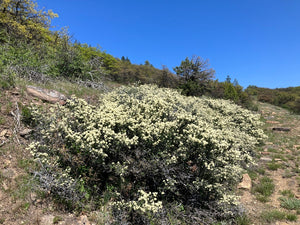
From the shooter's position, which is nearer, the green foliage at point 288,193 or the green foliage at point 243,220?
the green foliage at point 243,220

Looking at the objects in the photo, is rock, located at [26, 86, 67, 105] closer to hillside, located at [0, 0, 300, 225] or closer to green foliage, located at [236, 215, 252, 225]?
hillside, located at [0, 0, 300, 225]

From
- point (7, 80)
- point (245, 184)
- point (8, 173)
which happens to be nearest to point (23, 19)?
point (7, 80)

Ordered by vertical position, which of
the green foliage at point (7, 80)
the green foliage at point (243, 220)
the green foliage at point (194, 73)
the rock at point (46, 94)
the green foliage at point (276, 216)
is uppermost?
the green foliage at point (194, 73)

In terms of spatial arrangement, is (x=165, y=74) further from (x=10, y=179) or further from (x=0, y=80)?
(x=10, y=179)

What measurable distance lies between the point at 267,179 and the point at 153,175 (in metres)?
4.13

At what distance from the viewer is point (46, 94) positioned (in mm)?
5770

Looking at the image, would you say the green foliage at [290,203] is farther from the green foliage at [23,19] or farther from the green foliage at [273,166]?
the green foliage at [23,19]

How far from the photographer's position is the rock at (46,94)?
550cm

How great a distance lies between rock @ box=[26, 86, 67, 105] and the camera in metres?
5.50

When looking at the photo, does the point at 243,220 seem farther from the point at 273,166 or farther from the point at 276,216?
the point at 273,166

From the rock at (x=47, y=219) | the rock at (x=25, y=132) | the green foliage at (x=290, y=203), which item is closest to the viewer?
the rock at (x=47, y=219)

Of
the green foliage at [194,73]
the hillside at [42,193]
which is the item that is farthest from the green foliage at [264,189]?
the green foliage at [194,73]

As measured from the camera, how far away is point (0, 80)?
5176mm

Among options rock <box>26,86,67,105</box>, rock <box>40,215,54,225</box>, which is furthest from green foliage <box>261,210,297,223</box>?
rock <box>26,86,67,105</box>
